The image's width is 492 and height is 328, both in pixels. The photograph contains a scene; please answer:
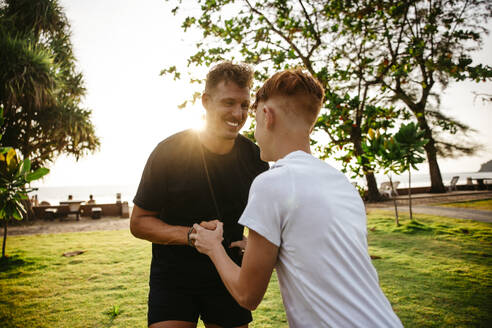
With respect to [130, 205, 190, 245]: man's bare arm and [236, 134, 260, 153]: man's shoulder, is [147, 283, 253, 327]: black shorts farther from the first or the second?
[236, 134, 260, 153]: man's shoulder

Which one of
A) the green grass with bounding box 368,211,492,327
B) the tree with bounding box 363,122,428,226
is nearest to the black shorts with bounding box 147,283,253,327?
the green grass with bounding box 368,211,492,327

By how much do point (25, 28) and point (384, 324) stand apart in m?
24.5

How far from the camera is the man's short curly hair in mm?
2055

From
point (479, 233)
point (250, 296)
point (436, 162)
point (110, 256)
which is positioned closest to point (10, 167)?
point (110, 256)

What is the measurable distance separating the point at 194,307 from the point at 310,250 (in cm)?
125

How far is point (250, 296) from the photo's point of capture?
112cm

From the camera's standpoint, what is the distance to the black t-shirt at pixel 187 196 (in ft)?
6.31

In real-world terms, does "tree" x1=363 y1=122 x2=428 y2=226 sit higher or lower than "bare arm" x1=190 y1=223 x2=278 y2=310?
higher

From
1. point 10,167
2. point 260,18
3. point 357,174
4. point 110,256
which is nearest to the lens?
point 10,167

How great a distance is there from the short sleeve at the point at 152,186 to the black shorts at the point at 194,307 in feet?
1.78

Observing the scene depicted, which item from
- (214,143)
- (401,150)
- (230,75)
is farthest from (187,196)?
(401,150)

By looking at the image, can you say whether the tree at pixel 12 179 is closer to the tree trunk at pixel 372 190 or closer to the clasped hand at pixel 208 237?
the clasped hand at pixel 208 237

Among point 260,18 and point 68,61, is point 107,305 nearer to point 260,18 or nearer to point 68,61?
point 260,18

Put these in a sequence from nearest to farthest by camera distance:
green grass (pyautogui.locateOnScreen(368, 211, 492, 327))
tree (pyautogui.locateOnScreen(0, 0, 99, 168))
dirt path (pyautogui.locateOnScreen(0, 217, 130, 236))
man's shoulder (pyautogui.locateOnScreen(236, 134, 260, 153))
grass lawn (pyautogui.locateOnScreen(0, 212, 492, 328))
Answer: man's shoulder (pyautogui.locateOnScreen(236, 134, 260, 153)) < green grass (pyautogui.locateOnScreen(368, 211, 492, 327)) < grass lawn (pyautogui.locateOnScreen(0, 212, 492, 328)) < dirt path (pyautogui.locateOnScreen(0, 217, 130, 236)) < tree (pyautogui.locateOnScreen(0, 0, 99, 168))
